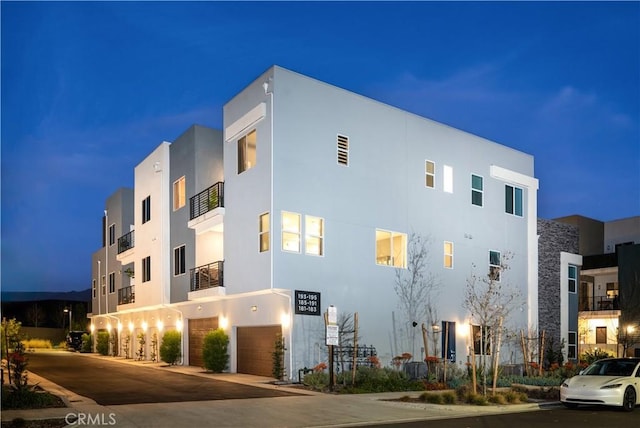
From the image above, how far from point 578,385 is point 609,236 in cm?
4421

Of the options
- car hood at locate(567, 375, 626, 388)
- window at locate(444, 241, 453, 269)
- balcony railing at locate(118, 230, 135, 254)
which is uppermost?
balcony railing at locate(118, 230, 135, 254)

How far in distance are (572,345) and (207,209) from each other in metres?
22.7

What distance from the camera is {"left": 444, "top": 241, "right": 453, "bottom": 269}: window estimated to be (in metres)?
29.6

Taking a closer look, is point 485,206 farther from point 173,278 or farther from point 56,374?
point 56,374

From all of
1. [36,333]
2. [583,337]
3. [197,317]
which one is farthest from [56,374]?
[36,333]

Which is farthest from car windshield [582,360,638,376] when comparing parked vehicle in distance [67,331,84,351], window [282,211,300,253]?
parked vehicle in distance [67,331,84,351]

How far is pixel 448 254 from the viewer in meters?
29.7

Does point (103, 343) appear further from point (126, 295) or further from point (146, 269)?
point (146, 269)

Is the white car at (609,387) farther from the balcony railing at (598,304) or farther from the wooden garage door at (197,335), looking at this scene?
the balcony railing at (598,304)

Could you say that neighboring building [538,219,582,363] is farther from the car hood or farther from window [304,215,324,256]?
the car hood

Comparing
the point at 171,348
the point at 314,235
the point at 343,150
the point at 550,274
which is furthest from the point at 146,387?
the point at 550,274

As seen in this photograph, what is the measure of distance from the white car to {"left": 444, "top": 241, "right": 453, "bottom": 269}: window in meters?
11.7

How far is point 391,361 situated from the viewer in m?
26.4

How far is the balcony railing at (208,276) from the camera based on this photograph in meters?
27.1
